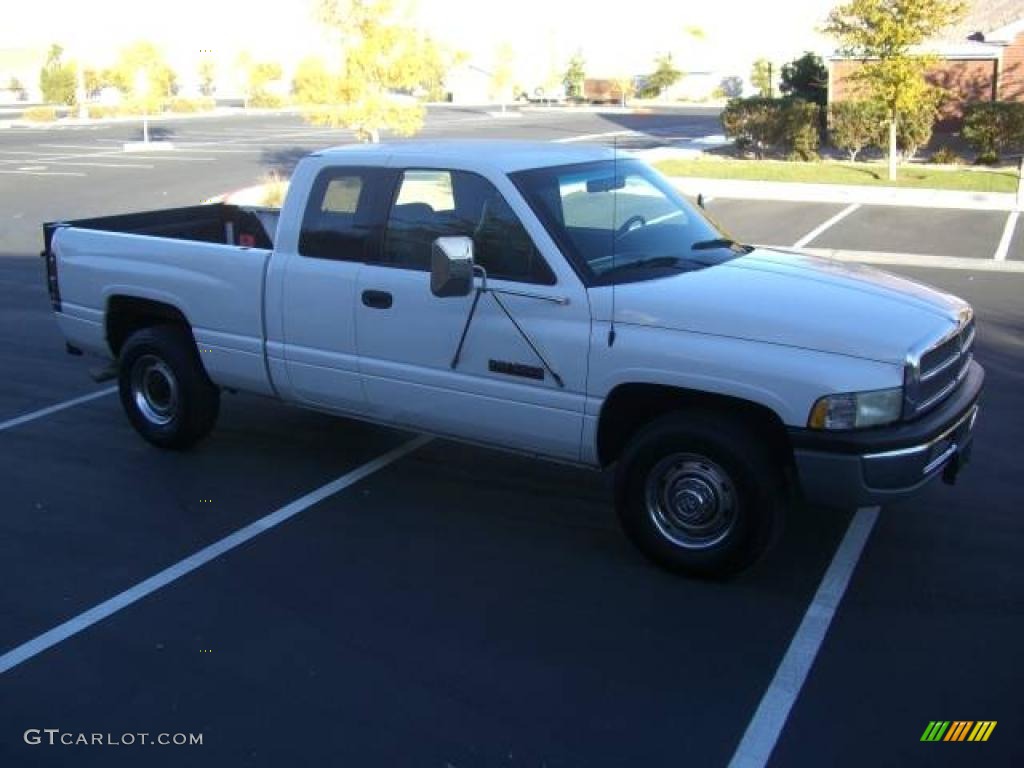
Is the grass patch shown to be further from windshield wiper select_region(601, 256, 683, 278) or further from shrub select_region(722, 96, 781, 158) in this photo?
windshield wiper select_region(601, 256, 683, 278)

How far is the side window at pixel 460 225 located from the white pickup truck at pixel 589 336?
11 mm

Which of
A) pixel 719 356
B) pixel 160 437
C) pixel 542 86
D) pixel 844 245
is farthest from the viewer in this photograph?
pixel 542 86

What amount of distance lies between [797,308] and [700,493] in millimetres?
932

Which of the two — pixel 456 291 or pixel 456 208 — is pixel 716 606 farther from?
pixel 456 208

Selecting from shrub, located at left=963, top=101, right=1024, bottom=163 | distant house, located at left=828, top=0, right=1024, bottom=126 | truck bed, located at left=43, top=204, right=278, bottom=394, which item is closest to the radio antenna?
truck bed, located at left=43, top=204, right=278, bottom=394

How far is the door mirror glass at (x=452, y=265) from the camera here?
4973mm

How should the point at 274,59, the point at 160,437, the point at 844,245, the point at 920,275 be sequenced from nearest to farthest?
the point at 160,437, the point at 920,275, the point at 844,245, the point at 274,59

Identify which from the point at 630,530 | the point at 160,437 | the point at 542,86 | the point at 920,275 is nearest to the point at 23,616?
the point at 160,437

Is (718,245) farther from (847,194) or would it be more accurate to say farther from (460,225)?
(847,194)

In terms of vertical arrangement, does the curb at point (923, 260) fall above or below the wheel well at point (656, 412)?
below

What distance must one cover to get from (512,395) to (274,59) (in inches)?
2656

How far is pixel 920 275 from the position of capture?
13.5m

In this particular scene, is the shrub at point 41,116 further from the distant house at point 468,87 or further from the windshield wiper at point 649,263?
the windshield wiper at point 649,263

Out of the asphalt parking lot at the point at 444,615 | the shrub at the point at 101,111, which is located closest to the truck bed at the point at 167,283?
the asphalt parking lot at the point at 444,615
